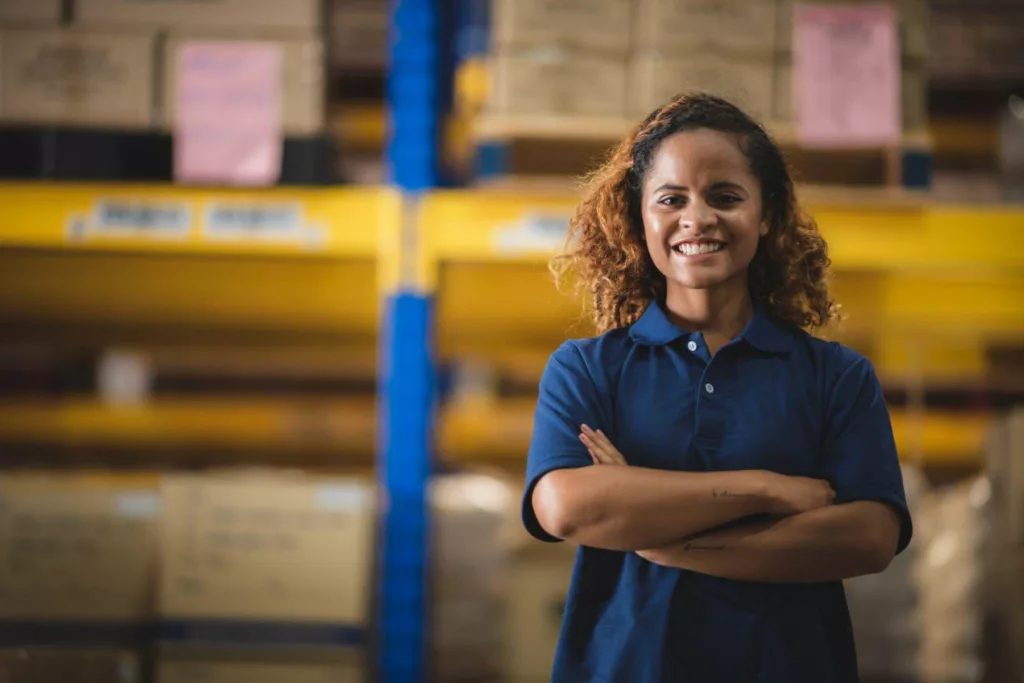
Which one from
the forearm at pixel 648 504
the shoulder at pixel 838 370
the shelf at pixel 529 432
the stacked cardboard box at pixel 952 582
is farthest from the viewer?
the shelf at pixel 529 432

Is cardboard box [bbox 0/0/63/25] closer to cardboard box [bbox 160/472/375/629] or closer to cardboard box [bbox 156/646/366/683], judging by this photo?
cardboard box [bbox 160/472/375/629]

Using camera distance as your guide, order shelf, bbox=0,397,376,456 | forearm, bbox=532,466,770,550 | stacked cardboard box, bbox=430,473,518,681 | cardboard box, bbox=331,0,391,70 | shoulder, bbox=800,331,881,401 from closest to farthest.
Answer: forearm, bbox=532,466,770,550, shoulder, bbox=800,331,881,401, stacked cardboard box, bbox=430,473,518,681, cardboard box, bbox=331,0,391,70, shelf, bbox=0,397,376,456

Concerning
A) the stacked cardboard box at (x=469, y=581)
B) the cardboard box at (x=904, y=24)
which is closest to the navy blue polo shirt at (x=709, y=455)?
the cardboard box at (x=904, y=24)

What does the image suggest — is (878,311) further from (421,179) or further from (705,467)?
(705,467)

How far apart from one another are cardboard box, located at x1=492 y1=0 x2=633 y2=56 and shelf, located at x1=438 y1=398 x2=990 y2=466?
179 cm

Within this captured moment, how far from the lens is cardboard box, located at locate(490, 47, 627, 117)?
2.17 meters

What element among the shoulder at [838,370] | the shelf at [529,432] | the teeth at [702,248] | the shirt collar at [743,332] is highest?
the teeth at [702,248]

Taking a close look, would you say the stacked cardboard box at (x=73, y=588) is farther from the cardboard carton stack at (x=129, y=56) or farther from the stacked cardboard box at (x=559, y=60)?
the stacked cardboard box at (x=559, y=60)

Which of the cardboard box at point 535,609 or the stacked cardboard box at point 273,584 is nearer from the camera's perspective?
the stacked cardboard box at point 273,584

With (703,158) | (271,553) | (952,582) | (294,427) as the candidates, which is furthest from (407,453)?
(294,427)

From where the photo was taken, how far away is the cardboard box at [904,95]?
7.17 feet

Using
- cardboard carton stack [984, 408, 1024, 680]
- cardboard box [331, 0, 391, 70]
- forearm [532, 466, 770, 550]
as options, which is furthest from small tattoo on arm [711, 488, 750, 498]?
cardboard box [331, 0, 391, 70]

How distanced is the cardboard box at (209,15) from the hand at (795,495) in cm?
166

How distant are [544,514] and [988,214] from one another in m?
1.60
